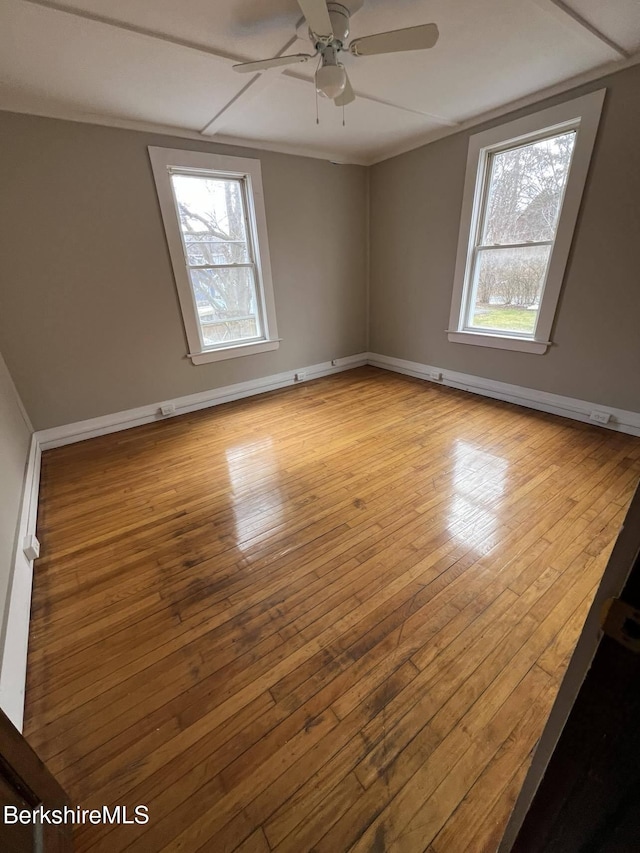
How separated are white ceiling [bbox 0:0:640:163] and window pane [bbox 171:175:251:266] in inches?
17.3

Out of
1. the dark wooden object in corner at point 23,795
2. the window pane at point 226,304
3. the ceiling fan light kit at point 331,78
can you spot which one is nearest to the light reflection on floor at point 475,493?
the dark wooden object in corner at point 23,795

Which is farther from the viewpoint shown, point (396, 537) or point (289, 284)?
point (289, 284)

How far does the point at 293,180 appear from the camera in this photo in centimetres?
388

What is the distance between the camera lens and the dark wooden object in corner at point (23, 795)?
69 centimetres

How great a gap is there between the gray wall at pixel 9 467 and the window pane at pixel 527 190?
439cm

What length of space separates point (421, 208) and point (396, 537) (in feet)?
12.3

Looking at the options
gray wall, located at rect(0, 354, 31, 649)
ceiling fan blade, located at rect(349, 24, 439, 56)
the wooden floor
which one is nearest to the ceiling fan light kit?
ceiling fan blade, located at rect(349, 24, 439, 56)

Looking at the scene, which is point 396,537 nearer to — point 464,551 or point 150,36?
point 464,551

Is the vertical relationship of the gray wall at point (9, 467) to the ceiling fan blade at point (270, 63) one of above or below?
below

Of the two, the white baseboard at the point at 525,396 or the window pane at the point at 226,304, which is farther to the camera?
the window pane at the point at 226,304

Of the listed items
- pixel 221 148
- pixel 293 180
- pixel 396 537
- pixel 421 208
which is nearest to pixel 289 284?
pixel 293 180

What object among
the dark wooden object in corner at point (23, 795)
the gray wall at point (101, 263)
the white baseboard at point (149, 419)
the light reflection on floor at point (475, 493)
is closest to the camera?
the dark wooden object in corner at point (23, 795)

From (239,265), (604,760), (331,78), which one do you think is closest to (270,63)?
(331,78)

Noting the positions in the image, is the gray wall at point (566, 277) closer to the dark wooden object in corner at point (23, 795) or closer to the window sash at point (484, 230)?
the window sash at point (484, 230)
